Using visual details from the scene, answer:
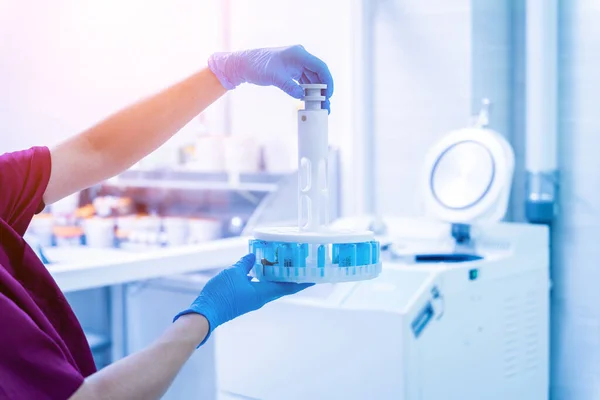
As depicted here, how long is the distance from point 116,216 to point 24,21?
1073mm

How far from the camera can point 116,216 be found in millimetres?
2746

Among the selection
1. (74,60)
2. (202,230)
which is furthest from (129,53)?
(202,230)

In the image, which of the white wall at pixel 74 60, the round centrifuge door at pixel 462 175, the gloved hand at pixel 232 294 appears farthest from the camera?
the round centrifuge door at pixel 462 175

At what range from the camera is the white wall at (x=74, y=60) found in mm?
1832

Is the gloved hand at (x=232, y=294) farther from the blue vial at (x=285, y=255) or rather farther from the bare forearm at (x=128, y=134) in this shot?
the bare forearm at (x=128, y=134)

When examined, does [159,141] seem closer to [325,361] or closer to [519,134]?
[325,361]

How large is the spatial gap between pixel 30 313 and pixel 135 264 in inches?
35.2

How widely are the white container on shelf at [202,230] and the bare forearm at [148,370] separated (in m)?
1.65

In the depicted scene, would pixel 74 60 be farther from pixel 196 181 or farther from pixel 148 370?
pixel 148 370

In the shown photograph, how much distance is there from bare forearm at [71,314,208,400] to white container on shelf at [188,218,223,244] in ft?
Result: 5.41

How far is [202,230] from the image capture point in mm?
2592

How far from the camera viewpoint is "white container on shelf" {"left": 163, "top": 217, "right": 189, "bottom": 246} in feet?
8.58

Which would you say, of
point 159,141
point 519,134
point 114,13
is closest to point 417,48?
point 519,134

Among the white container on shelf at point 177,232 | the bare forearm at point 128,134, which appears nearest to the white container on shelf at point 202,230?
the white container on shelf at point 177,232
